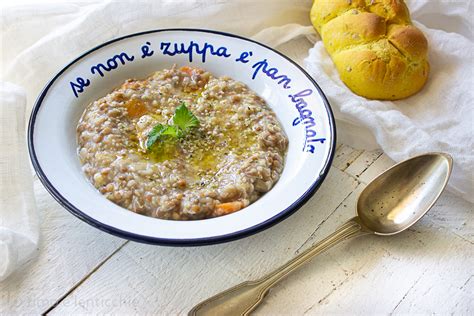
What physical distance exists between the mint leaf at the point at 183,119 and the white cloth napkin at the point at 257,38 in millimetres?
610

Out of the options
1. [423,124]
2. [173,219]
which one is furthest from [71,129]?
[423,124]

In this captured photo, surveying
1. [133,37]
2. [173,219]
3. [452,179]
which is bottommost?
[452,179]

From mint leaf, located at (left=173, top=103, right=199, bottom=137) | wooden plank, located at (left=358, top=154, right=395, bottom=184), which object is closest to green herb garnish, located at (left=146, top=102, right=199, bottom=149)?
mint leaf, located at (left=173, top=103, right=199, bottom=137)

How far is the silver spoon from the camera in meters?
1.93

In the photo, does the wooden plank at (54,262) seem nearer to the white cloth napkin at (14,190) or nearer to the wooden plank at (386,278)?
the white cloth napkin at (14,190)

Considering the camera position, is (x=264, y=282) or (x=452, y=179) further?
(x=452, y=179)

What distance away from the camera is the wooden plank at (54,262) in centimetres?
181

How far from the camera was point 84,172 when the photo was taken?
2.07 meters

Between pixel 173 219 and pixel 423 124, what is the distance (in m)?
1.22

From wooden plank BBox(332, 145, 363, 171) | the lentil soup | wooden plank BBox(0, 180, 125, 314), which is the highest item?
the lentil soup

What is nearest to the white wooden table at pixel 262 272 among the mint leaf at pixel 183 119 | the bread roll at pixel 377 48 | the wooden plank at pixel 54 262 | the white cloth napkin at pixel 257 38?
the wooden plank at pixel 54 262

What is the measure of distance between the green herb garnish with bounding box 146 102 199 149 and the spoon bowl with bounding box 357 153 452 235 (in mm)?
733

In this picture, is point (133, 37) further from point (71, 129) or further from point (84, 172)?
point (84, 172)

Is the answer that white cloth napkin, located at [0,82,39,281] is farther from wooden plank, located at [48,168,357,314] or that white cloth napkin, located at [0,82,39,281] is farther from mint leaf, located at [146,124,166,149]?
mint leaf, located at [146,124,166,149]
